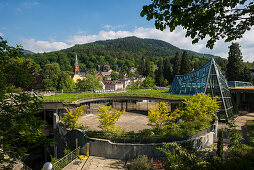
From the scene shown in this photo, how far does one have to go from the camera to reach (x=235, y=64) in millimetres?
42406

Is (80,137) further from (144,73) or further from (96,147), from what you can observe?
(144,73)

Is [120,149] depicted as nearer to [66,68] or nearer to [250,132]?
[250,132]

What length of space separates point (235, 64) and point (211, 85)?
25.2 metres

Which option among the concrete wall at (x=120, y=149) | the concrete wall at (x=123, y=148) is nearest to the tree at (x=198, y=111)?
the concrete wall at (x=123, y=148)

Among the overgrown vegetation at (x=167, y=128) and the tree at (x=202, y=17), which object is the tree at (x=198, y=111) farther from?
the tree at (x=202, y=17)

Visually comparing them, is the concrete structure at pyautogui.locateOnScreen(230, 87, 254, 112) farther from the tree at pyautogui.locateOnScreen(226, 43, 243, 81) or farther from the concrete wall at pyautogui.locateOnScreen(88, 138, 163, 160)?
the concrete wall at pyautogui.locateOnScreen(88, 138, 163, 160)

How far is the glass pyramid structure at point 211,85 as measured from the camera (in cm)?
2277

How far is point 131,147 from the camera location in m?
12.2

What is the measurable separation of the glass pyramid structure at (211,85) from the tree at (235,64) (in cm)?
2004

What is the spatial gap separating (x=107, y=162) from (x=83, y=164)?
183 cm

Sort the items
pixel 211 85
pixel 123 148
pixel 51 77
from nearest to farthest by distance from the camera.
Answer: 1. pixel 123 148
2. pixel 211 85
3. pixel 51 77

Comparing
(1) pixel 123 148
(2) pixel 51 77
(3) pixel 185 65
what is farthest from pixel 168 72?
(1) pixel 123 148

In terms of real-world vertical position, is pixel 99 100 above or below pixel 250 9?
below

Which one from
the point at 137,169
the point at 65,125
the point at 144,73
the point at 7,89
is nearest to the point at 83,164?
the point at 137,169
